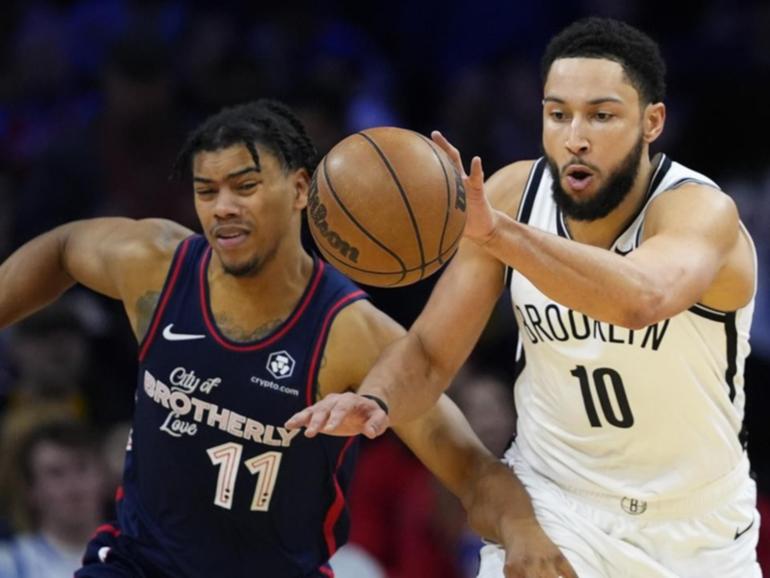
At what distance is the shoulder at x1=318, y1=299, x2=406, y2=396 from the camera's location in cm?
563

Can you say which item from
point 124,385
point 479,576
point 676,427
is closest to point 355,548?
point 124,385

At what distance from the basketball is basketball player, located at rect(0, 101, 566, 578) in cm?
81

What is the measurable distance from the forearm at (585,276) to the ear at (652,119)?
0.85 metres

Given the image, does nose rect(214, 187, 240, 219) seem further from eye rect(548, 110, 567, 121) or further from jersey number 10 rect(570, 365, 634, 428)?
jersey number 10 rect(570, 365, 634, 428)

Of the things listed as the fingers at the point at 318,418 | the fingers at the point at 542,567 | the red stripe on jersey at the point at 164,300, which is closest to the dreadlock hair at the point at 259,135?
the red stripe on jersey at the point at 164,300

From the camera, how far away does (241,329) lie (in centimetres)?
572

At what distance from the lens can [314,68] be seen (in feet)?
33.8

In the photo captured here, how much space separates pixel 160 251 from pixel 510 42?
616 centimetres

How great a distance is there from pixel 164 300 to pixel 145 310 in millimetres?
87

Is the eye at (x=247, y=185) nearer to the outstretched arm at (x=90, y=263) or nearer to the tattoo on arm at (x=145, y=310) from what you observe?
the outstretched arm at (x=90, y=263)

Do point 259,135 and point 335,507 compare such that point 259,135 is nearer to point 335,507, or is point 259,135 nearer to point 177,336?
point 177,336

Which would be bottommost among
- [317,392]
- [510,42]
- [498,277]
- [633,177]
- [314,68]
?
[317,392]

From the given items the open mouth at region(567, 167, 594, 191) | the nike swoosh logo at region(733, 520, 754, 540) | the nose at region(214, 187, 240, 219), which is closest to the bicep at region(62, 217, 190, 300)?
Result: the nose at region(214, 187, 240, 219)

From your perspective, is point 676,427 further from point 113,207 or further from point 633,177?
point 113,207
